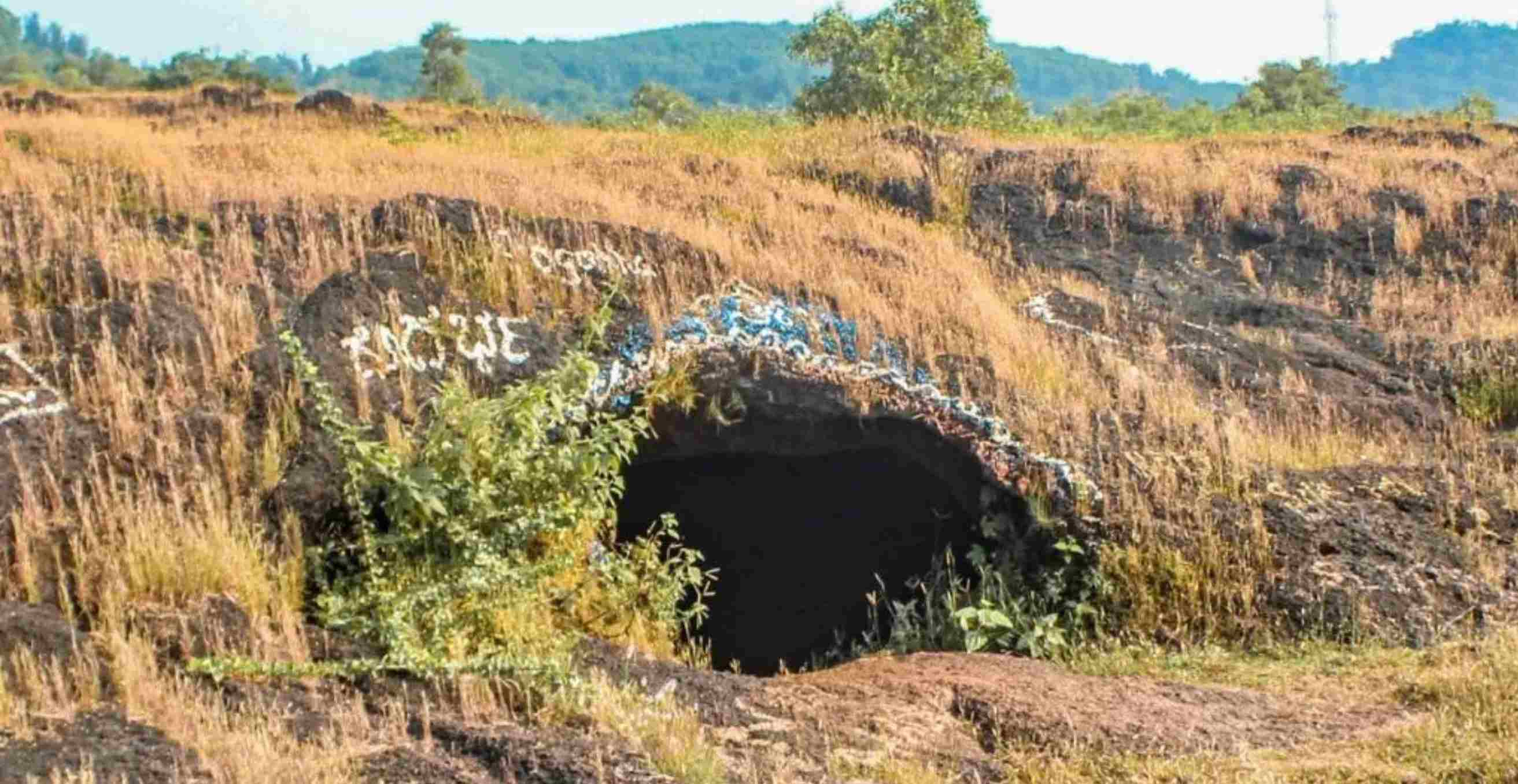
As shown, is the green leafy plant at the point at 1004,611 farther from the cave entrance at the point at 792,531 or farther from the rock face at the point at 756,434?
the cave entrance at the point at 792,531

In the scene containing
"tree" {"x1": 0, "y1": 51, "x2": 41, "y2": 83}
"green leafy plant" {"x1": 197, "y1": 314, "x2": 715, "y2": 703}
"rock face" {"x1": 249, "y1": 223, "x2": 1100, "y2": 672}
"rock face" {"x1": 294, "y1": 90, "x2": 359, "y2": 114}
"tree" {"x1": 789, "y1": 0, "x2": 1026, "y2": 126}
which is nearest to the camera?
"green leafy plant" {"x1": 197, "y1": 314, "x2": 715, "y2": 703}

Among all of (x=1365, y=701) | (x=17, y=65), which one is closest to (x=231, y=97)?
(x=1365, y=701)

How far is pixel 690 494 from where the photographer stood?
36.7 feet

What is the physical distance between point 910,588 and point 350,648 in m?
4.06

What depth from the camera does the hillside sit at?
258 inches

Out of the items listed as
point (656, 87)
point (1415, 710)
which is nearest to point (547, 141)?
point (1415, 710)

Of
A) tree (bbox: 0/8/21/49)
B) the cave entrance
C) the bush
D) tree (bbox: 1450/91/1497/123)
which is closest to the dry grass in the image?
the bush

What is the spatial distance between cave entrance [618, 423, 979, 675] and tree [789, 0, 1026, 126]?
47.9 ft

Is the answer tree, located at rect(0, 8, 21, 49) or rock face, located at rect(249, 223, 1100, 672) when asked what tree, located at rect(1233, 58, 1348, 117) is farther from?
tree, located at rect(0, 8, 21, 49)

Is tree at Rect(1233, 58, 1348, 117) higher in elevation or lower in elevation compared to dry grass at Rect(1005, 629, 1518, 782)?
higher

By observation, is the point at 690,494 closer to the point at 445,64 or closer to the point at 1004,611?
the point at 1004,611

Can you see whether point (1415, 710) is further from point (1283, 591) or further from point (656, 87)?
point (656, 87)

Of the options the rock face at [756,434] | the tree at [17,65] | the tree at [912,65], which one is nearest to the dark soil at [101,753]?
the rock face at [756,434]

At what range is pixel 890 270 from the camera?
1211 cm
